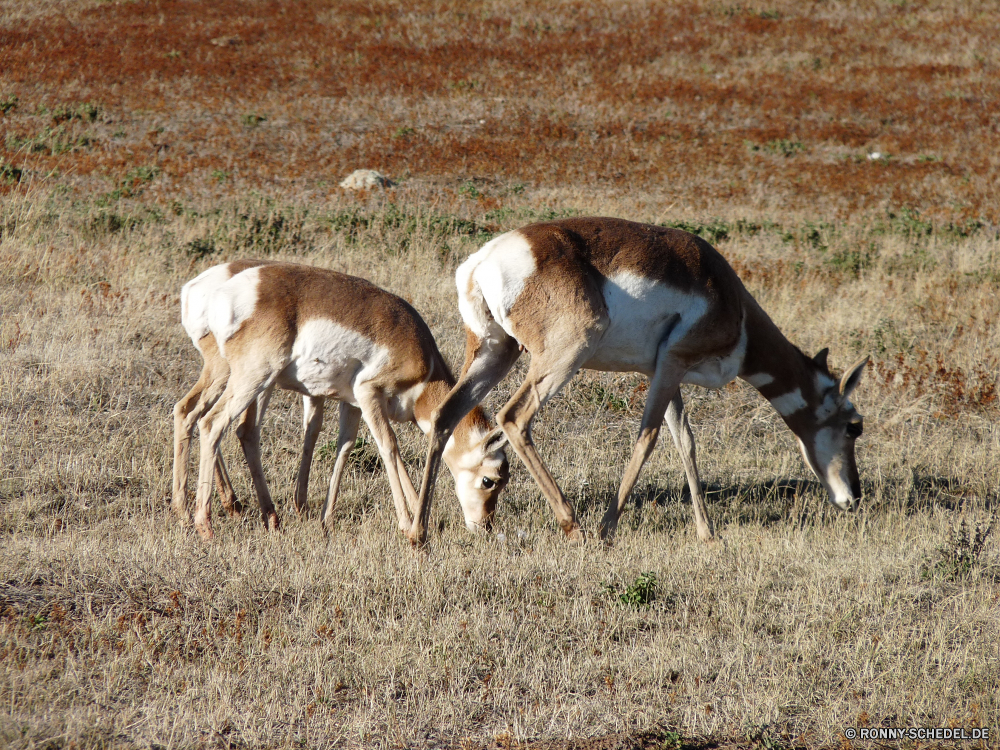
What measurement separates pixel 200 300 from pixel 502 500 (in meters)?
2.81

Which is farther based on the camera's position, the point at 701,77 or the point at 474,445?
the point at 701,77

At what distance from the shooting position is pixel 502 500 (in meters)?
7.22

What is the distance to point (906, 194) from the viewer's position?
18.4m

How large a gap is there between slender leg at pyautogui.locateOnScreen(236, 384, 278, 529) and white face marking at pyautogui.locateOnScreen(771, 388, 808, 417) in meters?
3.98

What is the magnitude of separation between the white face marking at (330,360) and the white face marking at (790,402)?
10.4 feet

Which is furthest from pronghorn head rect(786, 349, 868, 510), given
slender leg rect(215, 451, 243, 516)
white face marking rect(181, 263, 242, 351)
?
white face marking rect(181, 263, 242, 351)

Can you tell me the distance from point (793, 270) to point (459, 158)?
386 inches

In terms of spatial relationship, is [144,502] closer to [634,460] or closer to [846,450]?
[634,460]

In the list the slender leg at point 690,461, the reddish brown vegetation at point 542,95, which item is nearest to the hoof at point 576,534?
the slender leg at point 690,461

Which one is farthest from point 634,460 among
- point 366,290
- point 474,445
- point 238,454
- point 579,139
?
point 579,139

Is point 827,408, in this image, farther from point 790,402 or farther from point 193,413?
point 193,413

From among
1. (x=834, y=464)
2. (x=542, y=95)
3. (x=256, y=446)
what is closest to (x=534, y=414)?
(x=256, y=446)

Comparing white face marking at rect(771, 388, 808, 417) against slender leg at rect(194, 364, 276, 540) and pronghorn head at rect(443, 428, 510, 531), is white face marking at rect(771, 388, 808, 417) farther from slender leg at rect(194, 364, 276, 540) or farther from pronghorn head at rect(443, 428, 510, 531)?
slender leg at rect(194, 364, 276, 540)

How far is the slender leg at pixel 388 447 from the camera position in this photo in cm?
632
